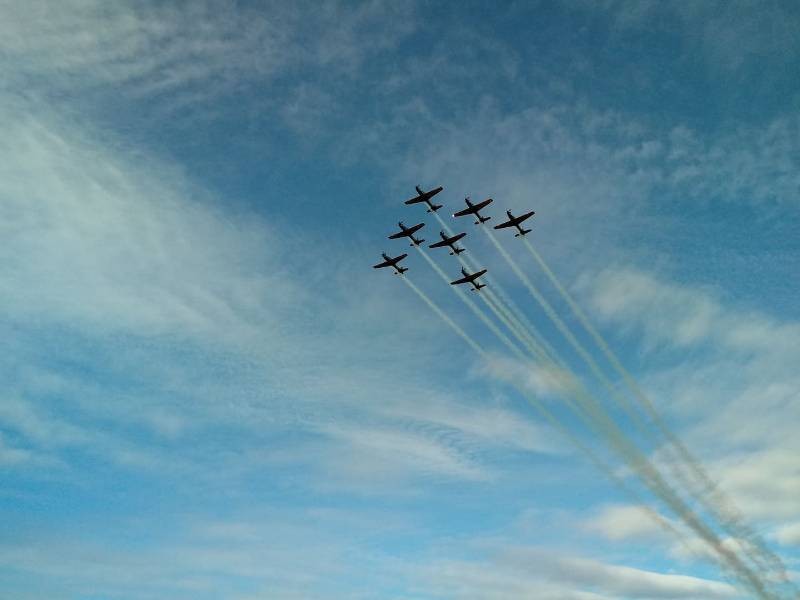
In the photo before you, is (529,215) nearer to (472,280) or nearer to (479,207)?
(479,207)

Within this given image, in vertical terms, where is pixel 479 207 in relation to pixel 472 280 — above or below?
above

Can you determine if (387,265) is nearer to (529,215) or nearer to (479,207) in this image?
(479,207)

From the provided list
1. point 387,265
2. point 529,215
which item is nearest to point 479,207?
point 529,215

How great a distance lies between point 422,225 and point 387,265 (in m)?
16.2

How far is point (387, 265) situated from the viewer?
6083 inches

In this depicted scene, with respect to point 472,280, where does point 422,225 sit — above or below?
above

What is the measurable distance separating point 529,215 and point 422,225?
3067 cm

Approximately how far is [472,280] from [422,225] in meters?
21.9

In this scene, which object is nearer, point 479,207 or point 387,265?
point 479,207

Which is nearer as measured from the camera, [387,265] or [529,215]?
Answer: [529,215]

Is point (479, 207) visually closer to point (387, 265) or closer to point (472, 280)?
point (472, 280)

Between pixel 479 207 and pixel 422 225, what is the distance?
57.4ft

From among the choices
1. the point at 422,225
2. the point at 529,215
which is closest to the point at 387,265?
the point at 422,225

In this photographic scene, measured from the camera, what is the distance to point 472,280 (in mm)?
148000
